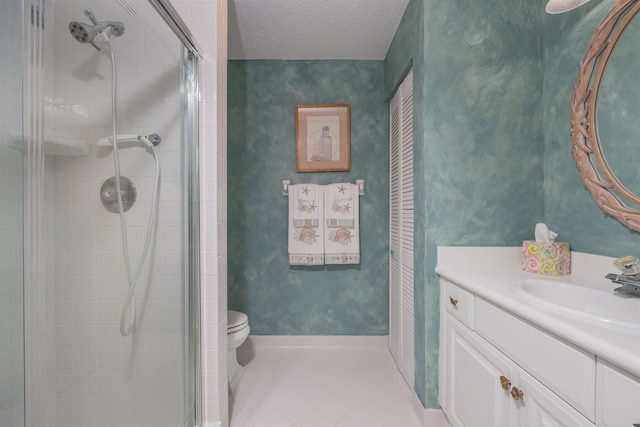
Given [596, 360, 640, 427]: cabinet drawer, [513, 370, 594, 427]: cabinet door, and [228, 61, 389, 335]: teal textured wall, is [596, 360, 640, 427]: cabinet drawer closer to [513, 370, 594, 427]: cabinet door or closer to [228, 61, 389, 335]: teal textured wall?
[513, 370, 594, 427]: cabinet door

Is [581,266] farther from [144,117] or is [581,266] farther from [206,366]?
[144,117]

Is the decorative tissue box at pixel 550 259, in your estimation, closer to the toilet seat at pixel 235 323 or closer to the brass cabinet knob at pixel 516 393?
the brass cabinet knob at pixel 516 393

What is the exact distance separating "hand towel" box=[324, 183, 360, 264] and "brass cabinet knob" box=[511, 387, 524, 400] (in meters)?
1.48

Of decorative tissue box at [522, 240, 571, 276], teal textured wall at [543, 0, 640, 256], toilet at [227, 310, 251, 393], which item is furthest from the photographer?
toilet at [227, 310, 251, 393]

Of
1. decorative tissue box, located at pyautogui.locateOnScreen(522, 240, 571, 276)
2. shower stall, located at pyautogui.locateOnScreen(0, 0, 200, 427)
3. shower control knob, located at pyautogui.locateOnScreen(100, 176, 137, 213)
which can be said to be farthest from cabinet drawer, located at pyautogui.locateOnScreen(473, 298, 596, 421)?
shower control knob, located at pyautogui.locateOnScreen(100, 176, 137, 213)

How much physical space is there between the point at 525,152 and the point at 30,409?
212cm

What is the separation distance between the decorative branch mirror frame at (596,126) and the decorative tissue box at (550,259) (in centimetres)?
23

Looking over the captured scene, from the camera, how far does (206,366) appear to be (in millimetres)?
1369

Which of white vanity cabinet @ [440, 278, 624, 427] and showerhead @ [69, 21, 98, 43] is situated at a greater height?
showerhead @ [69, 21, 98, 43]

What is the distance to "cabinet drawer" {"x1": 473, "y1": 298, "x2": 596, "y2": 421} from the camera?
0.68 meters

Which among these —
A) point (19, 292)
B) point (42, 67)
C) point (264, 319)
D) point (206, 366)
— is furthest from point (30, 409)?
point (264, 319)

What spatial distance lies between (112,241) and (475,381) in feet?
4.73

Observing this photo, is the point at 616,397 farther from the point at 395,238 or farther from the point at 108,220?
the point at 395,238

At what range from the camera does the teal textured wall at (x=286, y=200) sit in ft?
8.02
